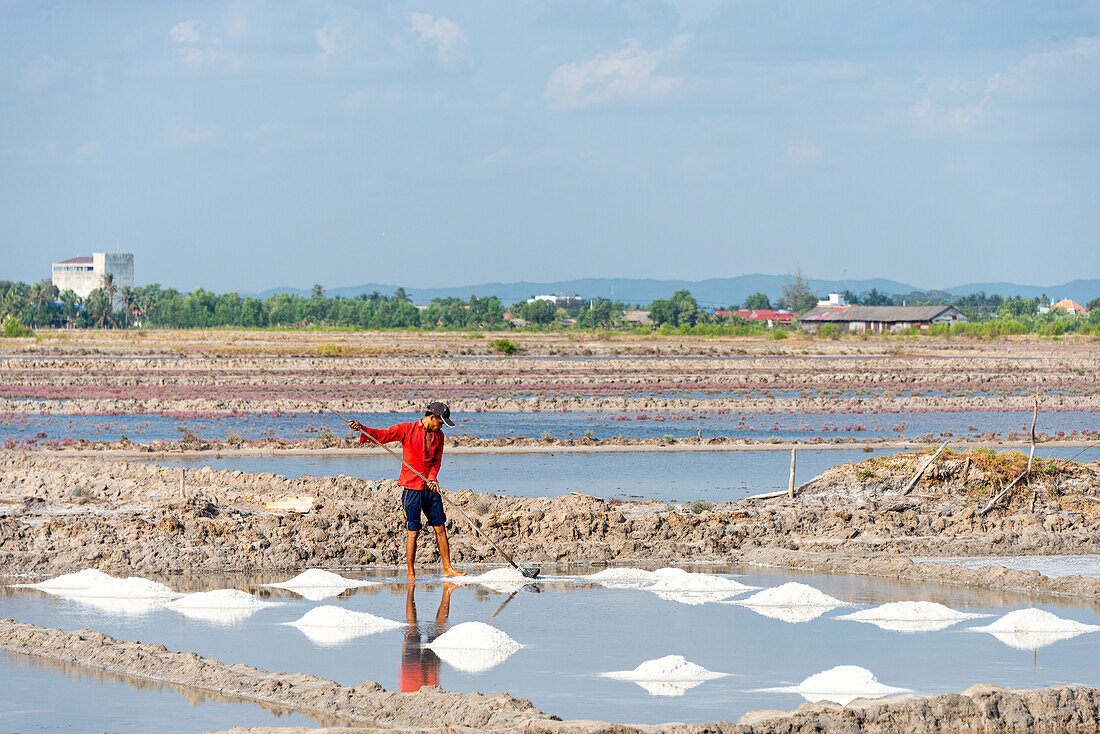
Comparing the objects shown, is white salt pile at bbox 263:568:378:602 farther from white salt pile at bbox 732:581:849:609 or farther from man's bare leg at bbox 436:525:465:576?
white salt pile at bbox 732:581:849:609

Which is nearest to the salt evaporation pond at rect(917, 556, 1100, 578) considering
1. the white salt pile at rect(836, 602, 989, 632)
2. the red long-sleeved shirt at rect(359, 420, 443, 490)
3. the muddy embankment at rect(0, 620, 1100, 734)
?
the white salt pile at rect(836, 602, 989, 632)

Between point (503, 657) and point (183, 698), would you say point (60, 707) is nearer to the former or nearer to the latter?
point (183, 698)

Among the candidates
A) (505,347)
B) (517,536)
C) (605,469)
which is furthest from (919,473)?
(505,347)

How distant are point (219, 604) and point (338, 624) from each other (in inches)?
60.1

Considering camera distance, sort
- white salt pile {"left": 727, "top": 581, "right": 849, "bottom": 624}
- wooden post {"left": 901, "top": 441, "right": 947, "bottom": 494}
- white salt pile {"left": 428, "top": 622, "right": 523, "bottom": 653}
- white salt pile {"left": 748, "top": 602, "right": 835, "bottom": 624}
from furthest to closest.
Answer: wooden post {"left": 901, "top": 441, "right": 947, "bottom": 494}, white salt pile {"left": 727, "top": 581, "right": 849, "bottom": 624}, white salt pile {"left": 748, "top": 602, "right": 835, "bottom": 624}, white salt pile {"left": 428, "top": 622, "right": 523, "bottom": 653}

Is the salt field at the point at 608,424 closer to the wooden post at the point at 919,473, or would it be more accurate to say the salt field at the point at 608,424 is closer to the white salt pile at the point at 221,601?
the wooden post at the point at 919,473

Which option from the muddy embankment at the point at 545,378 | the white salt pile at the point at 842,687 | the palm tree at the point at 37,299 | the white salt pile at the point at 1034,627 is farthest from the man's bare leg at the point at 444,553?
the palm tree at the point at 37,299

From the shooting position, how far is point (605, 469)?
977 inches

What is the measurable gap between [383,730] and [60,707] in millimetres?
2347

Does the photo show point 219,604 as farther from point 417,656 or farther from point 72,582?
point 417,656

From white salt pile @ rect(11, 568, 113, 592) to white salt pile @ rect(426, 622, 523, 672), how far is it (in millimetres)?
4366

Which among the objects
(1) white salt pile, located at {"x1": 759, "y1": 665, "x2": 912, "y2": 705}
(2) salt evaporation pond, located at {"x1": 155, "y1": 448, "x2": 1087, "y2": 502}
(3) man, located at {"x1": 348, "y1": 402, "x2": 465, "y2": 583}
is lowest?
(2) salt evaporation pond, located at {"x1": 155, "y1": 448, "x2": 1087, "y2": 502}

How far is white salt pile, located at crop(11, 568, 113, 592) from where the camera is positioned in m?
12.9

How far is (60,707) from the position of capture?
28.1 ft
